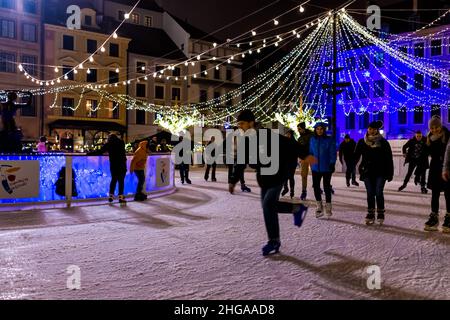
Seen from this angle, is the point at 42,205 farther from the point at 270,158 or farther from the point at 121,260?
the point at 270,158

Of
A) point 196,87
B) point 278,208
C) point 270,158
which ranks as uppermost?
point 196,87

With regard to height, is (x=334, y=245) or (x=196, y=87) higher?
(x=196, y=87)

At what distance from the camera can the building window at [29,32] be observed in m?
36.1

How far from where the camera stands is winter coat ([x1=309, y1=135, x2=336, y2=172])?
8162mm

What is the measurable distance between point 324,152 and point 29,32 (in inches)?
1370

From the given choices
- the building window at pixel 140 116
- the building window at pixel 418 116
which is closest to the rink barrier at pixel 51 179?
the building window at pixel 140 116

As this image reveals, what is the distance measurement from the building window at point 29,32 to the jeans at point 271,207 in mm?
36275

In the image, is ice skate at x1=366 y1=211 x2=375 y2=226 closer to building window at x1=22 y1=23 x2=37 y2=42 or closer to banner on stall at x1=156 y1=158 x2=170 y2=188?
banner on stall at x1=156 y1=158 x2=170 y2=188

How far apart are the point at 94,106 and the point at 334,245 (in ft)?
121

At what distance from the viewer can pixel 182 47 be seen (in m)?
46.8

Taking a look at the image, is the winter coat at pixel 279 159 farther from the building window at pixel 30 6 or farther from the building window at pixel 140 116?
the building window at pixel 140 116

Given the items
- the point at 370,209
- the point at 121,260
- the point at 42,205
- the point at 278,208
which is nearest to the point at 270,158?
the point at 278,208

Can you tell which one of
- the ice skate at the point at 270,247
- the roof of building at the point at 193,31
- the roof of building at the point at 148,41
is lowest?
the ice skate at the point at 270,247

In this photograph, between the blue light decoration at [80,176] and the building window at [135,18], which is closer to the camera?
the blue light decoration at [80,176]
